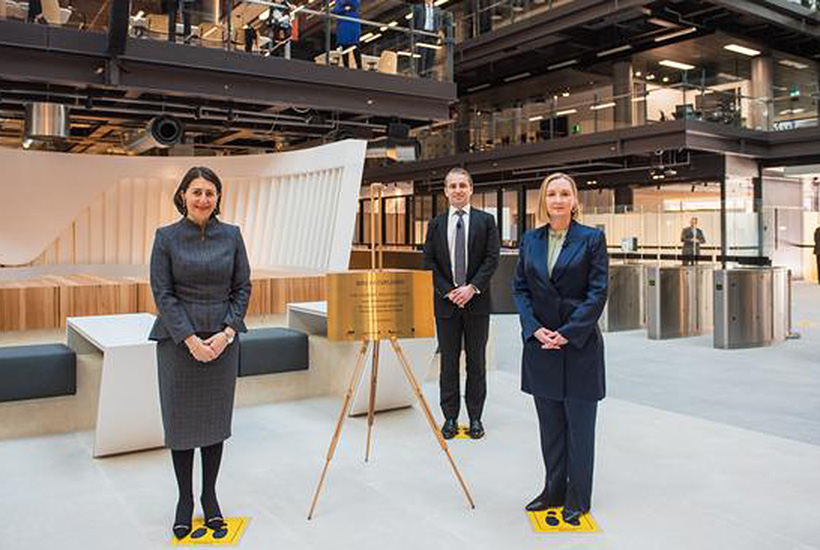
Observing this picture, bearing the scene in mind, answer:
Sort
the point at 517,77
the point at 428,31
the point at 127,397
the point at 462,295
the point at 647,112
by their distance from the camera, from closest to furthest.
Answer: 1. the point at 127,397
2. the point at 462,295
3. the point at 428,31
4. the point at 647,112
5. the point at 517,77

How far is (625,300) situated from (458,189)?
25.3ft

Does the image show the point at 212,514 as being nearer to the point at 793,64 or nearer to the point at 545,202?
the point at 545,202

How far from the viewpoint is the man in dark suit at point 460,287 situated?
4891mm

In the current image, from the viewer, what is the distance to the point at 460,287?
4836 millimetres

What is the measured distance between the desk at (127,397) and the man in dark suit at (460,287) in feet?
6.16

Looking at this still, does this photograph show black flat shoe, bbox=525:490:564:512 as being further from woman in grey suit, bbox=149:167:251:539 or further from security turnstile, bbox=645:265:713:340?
security turnstile, bbox=645:265:713:340

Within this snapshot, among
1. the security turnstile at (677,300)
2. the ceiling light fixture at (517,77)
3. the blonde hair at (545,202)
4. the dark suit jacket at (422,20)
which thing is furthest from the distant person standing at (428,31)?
the ceiling light fixture at (517,77)

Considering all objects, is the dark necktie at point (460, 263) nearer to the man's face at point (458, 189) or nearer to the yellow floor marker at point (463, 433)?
the man's face at point (458, 189)

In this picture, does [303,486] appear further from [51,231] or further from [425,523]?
[51,231]

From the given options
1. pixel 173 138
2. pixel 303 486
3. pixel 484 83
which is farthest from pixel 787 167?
pixel 303 486

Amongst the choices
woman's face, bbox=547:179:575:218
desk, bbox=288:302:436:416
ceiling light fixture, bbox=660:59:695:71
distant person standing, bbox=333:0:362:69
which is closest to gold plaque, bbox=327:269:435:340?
woman's face, bbox=547:179:575:218

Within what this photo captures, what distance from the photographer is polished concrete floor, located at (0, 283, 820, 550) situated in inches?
129

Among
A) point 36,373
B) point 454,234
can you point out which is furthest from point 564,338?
point 36,373

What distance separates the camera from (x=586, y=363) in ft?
11.0
